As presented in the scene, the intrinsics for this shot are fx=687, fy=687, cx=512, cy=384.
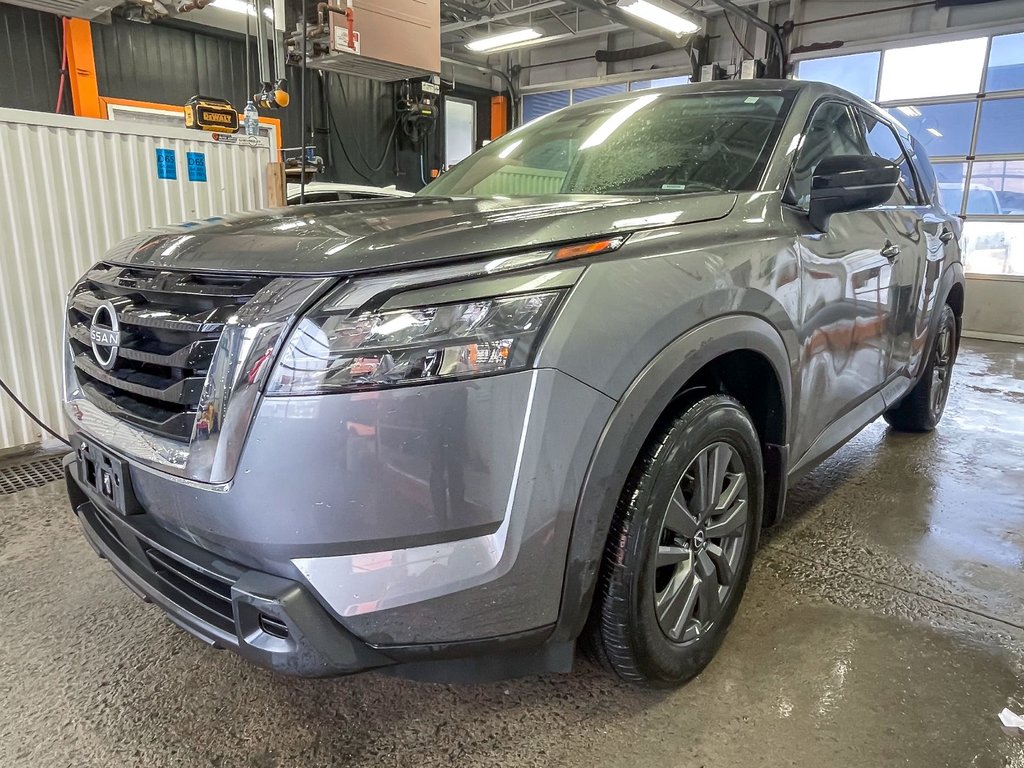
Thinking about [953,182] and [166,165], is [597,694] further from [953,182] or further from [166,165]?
[953,182]

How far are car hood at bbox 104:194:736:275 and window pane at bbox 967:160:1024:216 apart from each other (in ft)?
29.1

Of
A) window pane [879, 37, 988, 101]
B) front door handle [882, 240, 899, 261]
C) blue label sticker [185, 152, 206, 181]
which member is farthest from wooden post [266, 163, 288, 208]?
window pane [879, 37, 988, 101]

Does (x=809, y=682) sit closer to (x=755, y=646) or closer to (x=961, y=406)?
(x=755, y=646)

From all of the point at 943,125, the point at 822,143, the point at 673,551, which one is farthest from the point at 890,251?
the point at 943,125

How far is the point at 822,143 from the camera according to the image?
2227mm

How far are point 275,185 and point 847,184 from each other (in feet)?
10.7

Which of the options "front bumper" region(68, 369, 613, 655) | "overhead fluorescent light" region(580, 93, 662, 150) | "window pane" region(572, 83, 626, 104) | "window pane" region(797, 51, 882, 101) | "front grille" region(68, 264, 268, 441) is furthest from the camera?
"window pane" region(572, 83, 626, 104)

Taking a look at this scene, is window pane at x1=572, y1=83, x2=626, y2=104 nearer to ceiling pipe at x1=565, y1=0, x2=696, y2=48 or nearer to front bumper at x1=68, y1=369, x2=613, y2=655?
ceiling pipe at x1=565, y1=0, x2=696, y2=48

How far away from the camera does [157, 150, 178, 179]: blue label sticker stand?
3.61 meters

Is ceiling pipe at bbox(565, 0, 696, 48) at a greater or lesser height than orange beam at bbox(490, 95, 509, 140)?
greater

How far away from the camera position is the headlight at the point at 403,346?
113cm

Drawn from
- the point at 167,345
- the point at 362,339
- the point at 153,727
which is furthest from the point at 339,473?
the point at 153,727

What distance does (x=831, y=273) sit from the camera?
6.71ft

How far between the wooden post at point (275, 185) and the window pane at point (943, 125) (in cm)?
796
